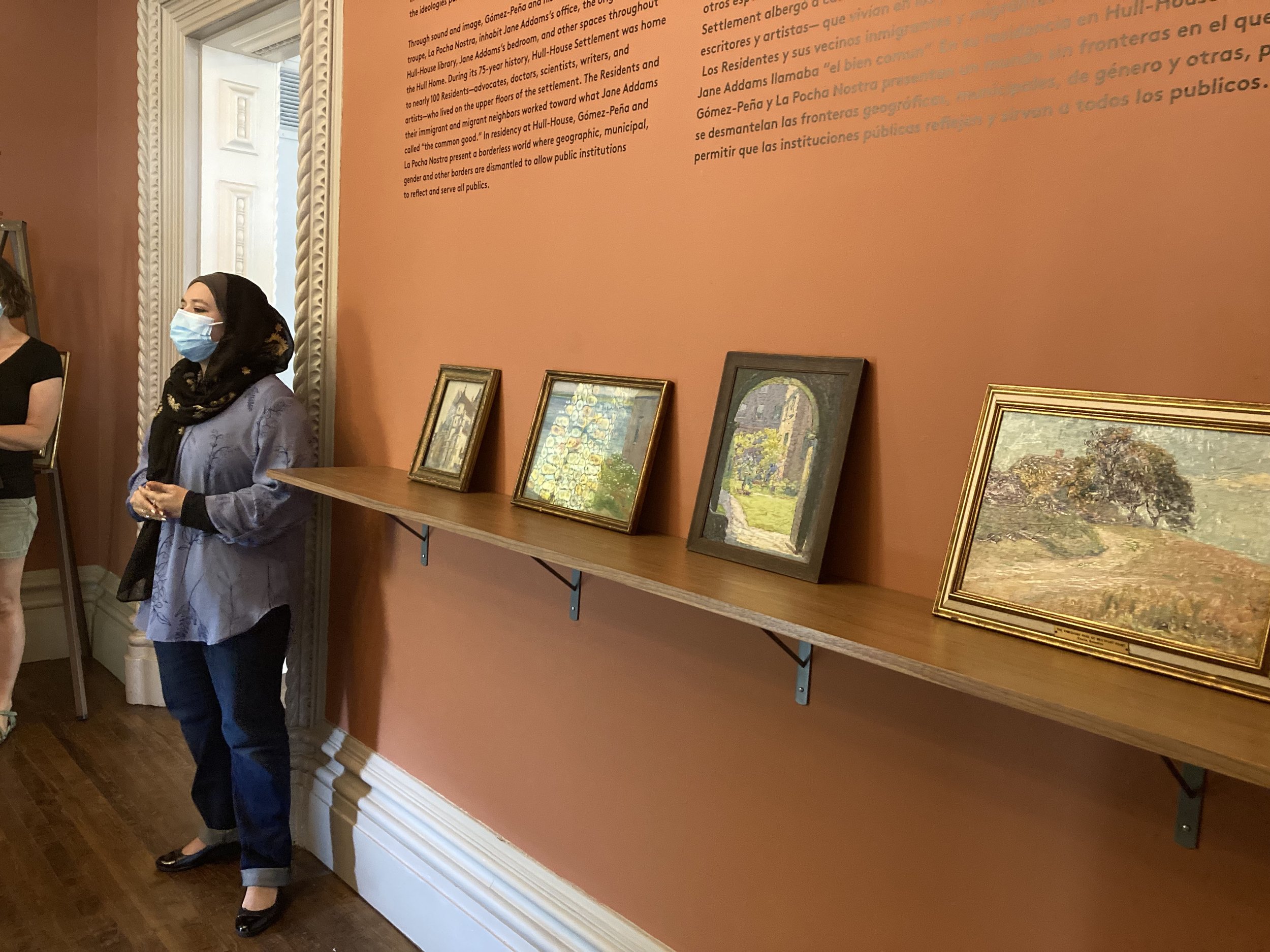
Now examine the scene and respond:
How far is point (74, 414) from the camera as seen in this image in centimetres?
404

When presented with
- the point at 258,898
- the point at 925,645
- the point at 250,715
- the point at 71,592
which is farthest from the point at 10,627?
the point at 925,645

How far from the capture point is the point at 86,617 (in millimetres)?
4105

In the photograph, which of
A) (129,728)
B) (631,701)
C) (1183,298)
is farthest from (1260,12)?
(129,728)

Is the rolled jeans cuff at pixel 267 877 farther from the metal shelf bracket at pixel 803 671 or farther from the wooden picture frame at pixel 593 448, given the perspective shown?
the metal shelf bracket at pixel 803 671

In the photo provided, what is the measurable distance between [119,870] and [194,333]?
1457 millimetres

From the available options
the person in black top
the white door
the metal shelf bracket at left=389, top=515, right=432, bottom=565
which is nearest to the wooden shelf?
the metal shelf bracket at left=389, top=515, right=432, bottom=565

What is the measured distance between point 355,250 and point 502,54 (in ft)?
2.41

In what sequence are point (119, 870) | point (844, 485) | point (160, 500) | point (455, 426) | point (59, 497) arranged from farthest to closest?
1. point (59, 497)
2. point (119, 870)
3. point (160, 500)
4. point (455, 426)
5. point (844, 485)

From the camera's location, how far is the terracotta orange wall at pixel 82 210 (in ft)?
12.1

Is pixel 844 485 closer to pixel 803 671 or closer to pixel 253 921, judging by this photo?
pixel 803 671

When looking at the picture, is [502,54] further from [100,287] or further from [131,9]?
[100,287]

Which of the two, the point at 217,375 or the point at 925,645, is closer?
the point at 925,645

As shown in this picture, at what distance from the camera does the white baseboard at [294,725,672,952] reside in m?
1.86

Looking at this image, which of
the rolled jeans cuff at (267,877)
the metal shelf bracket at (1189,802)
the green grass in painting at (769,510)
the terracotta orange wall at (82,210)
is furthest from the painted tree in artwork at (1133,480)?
the terracotta orange wall at (82,210)
